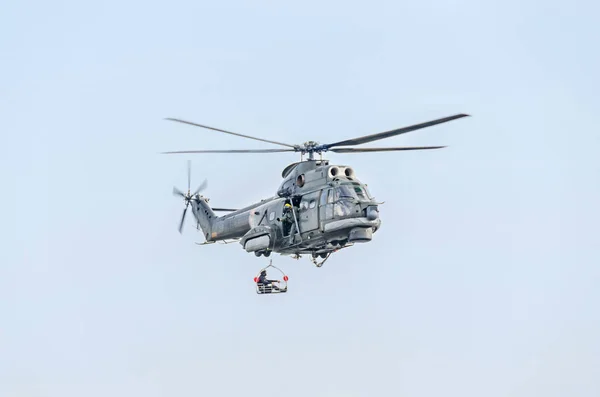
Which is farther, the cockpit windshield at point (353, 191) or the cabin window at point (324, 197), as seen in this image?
the cabin window at point (324, 197)

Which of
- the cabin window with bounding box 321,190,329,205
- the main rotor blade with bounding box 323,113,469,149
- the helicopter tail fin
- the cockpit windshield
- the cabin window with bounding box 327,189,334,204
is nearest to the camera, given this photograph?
the main rotor blade with bounding box 323,113,469,149

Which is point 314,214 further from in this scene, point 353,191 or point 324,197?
point 353,191

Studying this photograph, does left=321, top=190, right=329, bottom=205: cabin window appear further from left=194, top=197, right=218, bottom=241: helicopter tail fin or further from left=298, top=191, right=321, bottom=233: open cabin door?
left=194, top=197, right=218, bottom=241: helicopter tail fin

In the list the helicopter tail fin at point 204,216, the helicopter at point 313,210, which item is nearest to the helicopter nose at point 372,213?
the helicopter at point 313,210

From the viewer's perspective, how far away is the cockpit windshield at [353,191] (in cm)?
3603

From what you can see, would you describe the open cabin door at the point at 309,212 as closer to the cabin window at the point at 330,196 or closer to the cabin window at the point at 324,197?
the cabin window at the point at 324,197

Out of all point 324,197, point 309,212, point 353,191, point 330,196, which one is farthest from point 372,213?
point 309,212

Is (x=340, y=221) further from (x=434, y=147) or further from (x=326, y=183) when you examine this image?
(x=434, y=147)

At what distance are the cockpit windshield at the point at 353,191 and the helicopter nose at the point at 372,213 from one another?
0.59 m

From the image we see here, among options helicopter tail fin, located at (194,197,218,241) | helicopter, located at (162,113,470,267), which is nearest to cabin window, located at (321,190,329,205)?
helicopter, located at (162,113,470,267)

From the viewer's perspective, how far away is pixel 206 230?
43.6 meters

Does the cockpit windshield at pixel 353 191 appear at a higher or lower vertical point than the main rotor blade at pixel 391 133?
lower

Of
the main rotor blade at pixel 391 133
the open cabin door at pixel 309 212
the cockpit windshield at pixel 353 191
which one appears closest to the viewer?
the main rotor blade at pixel 391 133

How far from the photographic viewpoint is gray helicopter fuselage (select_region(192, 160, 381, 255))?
3569 centimetres
